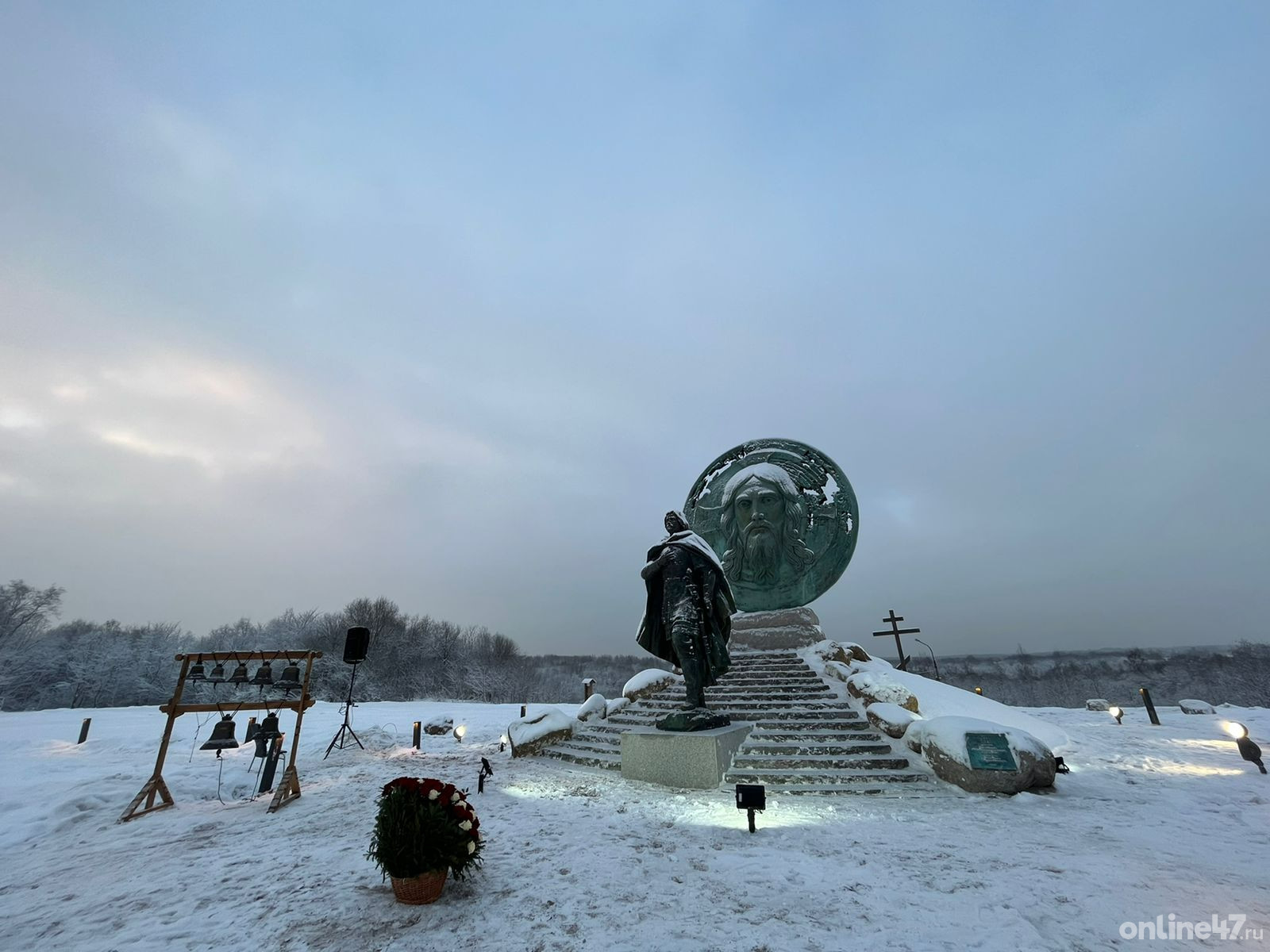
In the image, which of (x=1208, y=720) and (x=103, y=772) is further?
(x=1208, y=720)

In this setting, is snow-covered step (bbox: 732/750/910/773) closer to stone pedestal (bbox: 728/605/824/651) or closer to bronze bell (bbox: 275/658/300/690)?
stone pedestal (bbox: 728/605/824/651)

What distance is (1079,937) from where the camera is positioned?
3148 mm

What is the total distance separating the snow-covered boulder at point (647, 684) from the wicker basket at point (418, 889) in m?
8.83

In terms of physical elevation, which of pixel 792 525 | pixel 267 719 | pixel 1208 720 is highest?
pixel 792 525

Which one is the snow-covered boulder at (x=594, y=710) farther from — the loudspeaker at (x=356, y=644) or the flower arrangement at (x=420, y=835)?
the flower arrangement at (x=420, y=835)

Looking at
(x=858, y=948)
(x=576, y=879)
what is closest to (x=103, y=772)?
(x=576, y=879)

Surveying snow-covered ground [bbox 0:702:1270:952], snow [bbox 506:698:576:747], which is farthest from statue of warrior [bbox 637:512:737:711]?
snow [bbox 506:698:576:747]

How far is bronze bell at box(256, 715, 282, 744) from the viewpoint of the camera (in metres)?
7.37

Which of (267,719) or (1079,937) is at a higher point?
(267,719)

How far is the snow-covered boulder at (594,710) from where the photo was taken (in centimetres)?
1180

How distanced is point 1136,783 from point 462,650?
49.6 metres

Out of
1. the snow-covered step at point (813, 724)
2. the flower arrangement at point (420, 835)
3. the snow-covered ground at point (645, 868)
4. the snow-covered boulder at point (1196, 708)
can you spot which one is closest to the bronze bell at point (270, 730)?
the snow-covered ground at point (645, 868)

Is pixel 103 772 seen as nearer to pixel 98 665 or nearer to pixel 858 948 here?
pixel 858 948

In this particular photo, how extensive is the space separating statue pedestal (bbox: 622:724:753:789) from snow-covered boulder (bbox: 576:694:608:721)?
4.02m
